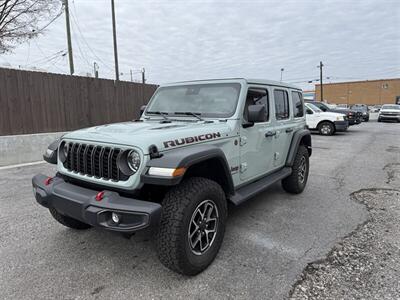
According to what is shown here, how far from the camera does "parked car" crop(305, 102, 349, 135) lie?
14.0m

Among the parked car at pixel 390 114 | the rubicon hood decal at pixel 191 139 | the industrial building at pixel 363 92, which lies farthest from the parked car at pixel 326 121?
the industrial building at pixel 363 92

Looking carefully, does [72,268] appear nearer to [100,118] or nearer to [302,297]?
[302,297]

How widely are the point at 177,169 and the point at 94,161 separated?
34.2 inches

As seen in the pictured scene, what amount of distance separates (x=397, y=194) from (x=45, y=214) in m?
5.82

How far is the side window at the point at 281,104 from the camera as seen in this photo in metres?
4.12

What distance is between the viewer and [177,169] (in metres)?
2.21

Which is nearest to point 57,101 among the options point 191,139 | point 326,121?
point 191,139

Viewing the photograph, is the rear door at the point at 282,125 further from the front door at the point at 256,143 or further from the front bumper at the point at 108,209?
the front bumper at the point at 108,209

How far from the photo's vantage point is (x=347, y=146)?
10656 mm

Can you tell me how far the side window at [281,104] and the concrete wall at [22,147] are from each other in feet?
22.1

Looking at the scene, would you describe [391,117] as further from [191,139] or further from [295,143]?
[191,139]

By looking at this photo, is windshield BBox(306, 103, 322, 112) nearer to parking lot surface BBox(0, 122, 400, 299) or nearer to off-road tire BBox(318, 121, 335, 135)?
off-road tire BBox(318, 121, 335, 135)

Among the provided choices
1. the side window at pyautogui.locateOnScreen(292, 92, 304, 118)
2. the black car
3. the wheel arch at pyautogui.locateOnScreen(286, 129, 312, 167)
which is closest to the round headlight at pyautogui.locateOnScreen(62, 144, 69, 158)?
the wheel arch at pyautogui.locateOnScreen(286, 129, 312, 167)

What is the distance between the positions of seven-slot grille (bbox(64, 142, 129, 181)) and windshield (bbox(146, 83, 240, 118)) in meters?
1.28
